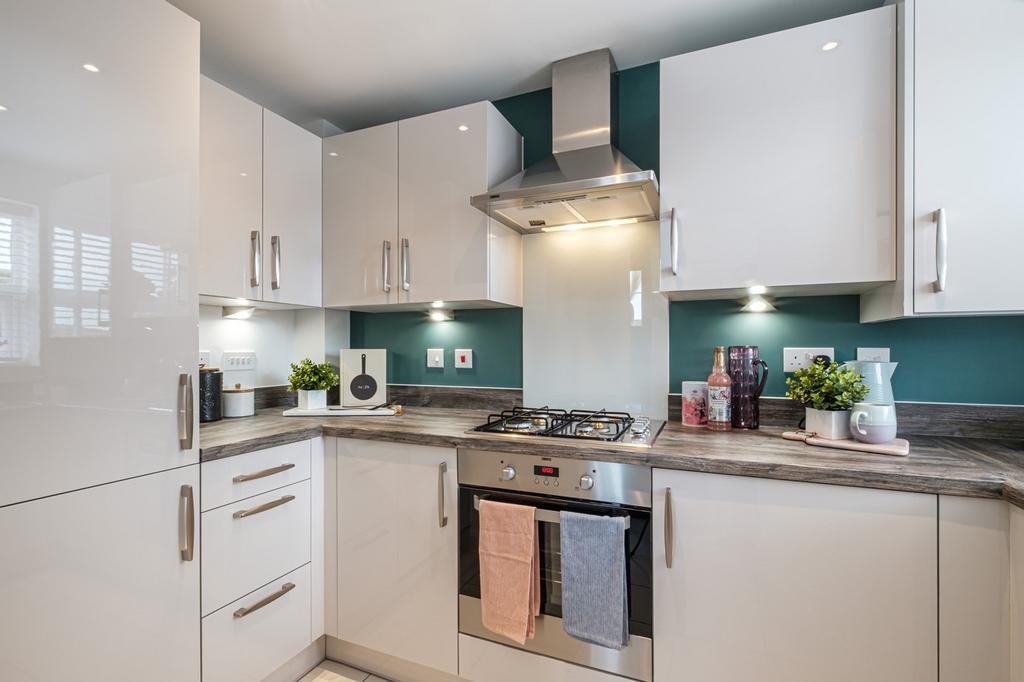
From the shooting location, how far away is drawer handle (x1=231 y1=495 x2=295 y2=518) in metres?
1.55

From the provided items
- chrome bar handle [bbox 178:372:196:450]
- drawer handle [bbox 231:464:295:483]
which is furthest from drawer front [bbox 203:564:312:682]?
chrome bar handle [bbox 178:372:196:450]

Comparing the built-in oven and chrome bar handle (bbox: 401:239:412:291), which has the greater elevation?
chrome bar handle (bbox: 401:239:412:291)

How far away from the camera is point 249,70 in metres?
2.03

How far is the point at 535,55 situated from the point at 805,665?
7.35 ft

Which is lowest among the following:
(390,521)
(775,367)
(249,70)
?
(390,521)

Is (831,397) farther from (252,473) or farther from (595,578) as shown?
(252,473)

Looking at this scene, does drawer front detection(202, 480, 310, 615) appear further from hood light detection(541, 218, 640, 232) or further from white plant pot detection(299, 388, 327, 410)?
hood light detection(541, 218, 640, 232)

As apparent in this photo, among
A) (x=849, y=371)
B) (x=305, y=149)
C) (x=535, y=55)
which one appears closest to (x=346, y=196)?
(x=305, y=149)

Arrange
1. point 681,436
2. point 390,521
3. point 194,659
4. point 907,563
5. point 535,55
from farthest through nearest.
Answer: point 535,55
point 390,521
point 681,436
point 194,659
point 907,563

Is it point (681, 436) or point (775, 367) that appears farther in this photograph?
point (775, 367)

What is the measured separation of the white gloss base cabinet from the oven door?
0.02m

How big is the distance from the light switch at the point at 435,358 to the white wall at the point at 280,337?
49cm

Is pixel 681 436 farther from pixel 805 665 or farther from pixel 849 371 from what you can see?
pixel 805 665

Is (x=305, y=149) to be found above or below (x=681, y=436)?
above
